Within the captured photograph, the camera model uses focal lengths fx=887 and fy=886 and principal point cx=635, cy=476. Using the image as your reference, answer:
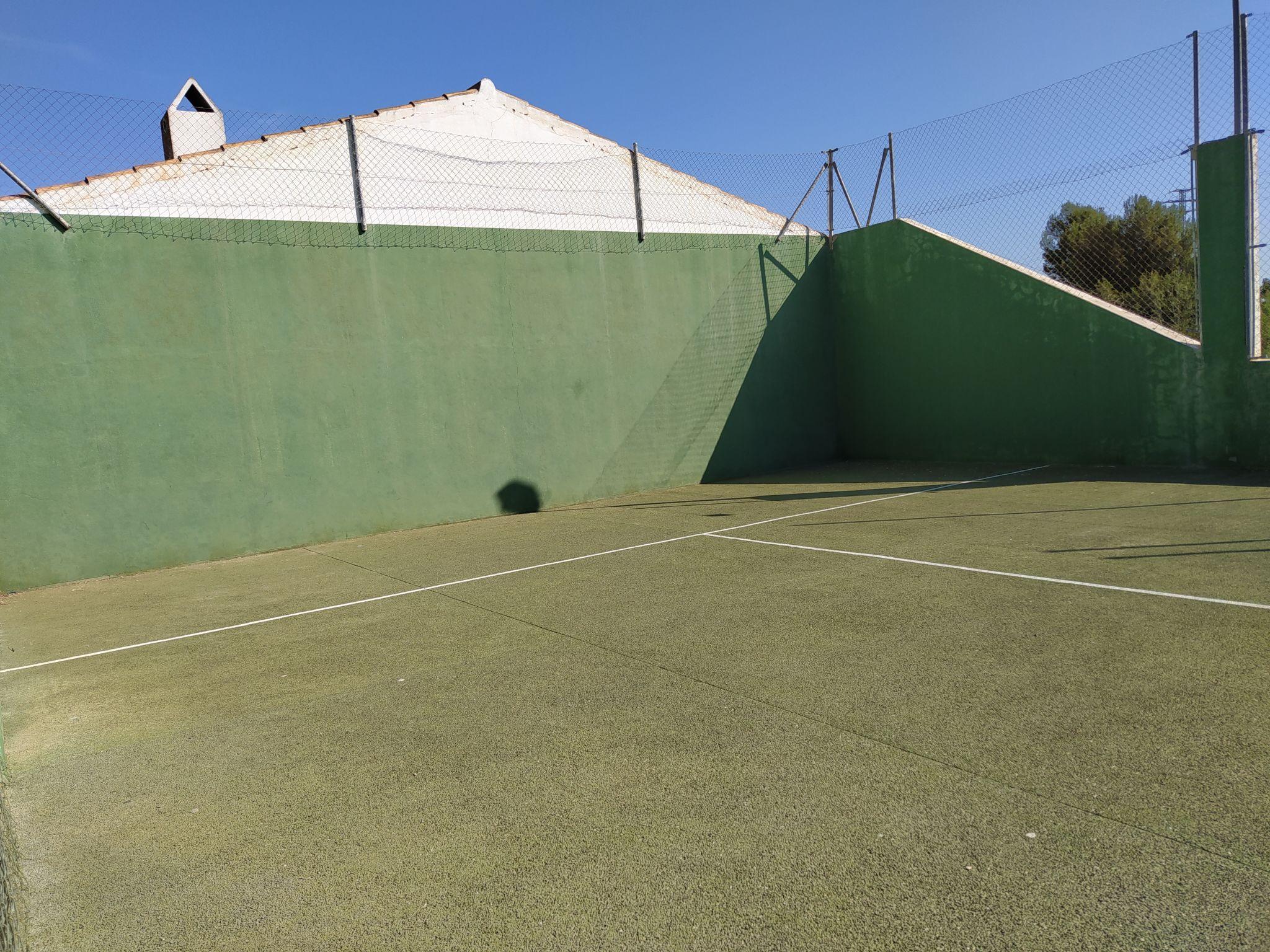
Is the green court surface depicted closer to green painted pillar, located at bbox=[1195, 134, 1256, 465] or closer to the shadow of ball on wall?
green painted pillar, located at bbox=[1195, 134, 1256, 465]

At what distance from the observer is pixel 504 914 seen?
211 centimetres

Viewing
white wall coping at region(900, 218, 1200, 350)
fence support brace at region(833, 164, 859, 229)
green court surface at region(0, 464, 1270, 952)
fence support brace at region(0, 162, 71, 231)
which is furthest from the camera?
fence support brace at region(833, 164, 859, 229)

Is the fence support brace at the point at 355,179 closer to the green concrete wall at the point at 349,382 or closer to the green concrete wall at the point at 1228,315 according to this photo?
the green concrete wall at the point at 349,382

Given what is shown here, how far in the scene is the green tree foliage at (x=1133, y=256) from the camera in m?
9.34

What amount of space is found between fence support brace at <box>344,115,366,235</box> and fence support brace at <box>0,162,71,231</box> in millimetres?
2492

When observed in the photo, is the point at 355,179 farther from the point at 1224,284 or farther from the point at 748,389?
the point at 1224,284

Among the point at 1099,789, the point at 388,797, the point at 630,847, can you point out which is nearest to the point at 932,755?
the point at 1099,789

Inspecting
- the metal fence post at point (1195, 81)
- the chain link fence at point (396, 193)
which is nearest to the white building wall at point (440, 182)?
the chain link fence at point (396, 193)

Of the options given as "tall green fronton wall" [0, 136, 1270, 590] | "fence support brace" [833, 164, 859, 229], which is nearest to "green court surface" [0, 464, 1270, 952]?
"tall green fronton wall" [0, 136, 1270, 590]

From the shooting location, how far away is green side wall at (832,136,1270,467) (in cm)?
848

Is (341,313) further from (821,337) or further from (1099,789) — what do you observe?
(1099,789)

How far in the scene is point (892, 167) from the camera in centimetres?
1130

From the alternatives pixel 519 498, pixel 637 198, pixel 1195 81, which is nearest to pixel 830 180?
pixel 637 198

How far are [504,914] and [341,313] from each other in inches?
298
